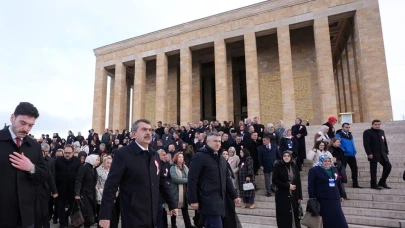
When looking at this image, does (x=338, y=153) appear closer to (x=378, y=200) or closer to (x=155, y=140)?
(x=378, y=200)

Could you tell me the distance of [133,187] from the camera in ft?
9.70

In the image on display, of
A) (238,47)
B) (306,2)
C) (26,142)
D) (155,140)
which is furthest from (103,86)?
(26,142)

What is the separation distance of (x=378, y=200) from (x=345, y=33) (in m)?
18.1

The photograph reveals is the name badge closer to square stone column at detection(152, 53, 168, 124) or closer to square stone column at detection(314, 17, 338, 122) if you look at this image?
square stone column at detection(314, 17, 338, 122)

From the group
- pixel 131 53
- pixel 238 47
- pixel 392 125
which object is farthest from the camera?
pixel 131 53

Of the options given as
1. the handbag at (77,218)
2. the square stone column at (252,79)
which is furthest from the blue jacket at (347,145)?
the square stone column at (252,79)

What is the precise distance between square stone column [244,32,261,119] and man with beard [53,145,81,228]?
45.8ft

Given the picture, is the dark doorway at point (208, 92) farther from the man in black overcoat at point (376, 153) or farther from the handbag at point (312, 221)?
the handbag at point (312, 221)

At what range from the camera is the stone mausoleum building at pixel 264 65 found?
17125 millimetres

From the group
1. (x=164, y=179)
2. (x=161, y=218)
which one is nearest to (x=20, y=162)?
(x=164, y=179)

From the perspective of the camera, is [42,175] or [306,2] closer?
[42,175]

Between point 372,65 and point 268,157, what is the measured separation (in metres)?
12.4

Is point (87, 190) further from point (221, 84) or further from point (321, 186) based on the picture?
point (221, 84)

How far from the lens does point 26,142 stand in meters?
2.76
